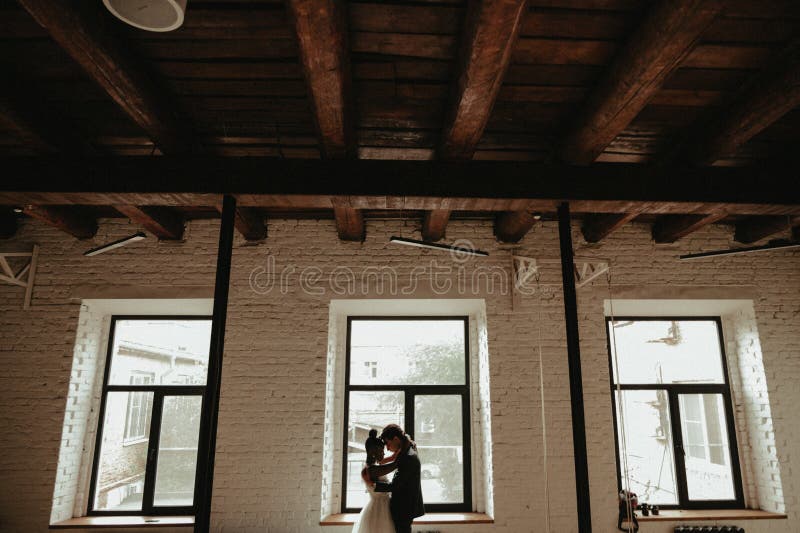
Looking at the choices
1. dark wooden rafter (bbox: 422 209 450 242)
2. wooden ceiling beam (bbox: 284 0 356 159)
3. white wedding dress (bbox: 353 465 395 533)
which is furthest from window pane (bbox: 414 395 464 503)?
wooden ceiling beam (bbox: 284 0 356 159)

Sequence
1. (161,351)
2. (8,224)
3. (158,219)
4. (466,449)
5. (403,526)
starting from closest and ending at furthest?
1. (403,526)
2. (158,219)
3. (8,224)
4. (466,449)
5. (161,351)

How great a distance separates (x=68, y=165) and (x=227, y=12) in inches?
68.7

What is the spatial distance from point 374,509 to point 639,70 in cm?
405

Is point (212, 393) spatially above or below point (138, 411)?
above

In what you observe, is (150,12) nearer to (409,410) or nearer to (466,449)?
(409,410)

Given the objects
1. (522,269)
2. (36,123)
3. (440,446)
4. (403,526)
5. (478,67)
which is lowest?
(403,526)

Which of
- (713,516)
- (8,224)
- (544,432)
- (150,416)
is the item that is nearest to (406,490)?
(544,432)

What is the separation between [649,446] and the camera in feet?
18.6

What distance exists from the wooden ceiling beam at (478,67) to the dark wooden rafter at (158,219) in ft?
10.0

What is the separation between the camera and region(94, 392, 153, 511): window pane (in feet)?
17.7

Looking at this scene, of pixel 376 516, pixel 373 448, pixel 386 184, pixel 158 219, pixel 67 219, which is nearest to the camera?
pixel 386 184

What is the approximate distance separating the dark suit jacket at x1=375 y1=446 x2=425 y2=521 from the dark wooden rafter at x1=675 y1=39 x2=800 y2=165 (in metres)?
3.41

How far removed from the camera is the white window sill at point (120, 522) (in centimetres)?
488

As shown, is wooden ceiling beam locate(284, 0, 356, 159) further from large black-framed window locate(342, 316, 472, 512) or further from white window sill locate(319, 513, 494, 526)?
white window sill locate(319, 513, 494, 526)
